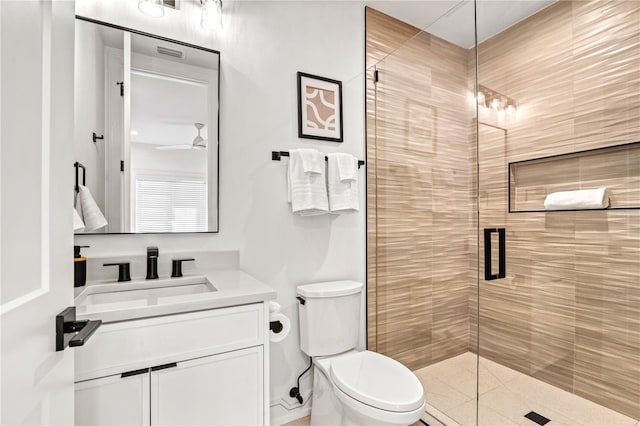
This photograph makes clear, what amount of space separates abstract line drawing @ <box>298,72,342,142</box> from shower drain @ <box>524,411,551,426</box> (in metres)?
1.86

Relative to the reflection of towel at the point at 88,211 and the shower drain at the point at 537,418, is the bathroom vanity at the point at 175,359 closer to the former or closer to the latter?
the reflection of towel at the point at 88,211

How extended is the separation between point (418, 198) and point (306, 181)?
70cm

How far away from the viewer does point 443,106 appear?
1907 mm

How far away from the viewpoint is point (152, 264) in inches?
59.9

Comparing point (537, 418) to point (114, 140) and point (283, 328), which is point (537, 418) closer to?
point (283, 328)

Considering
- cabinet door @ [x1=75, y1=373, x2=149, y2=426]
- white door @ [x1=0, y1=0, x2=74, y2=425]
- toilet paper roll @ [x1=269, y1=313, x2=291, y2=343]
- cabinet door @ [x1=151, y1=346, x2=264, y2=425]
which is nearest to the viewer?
white door @ [x1=0, y1=0, x2=74, y2=425]

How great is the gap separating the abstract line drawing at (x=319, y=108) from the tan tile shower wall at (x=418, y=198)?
264mm

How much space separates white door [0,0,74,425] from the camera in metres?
0.46

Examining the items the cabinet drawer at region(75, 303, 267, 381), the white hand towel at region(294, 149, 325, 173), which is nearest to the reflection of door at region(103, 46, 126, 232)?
the cabinet drawer at region(75, 303, 267, 381)

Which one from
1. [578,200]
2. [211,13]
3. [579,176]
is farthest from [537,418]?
[211,13]

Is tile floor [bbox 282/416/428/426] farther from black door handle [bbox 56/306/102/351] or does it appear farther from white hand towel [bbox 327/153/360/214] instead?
black door handle [bbox 56/306/102/351]

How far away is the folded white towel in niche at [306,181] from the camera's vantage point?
1.84 meters

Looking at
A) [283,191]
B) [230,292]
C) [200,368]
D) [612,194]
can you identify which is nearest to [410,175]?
[283,191]

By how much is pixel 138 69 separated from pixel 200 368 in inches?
53.7
